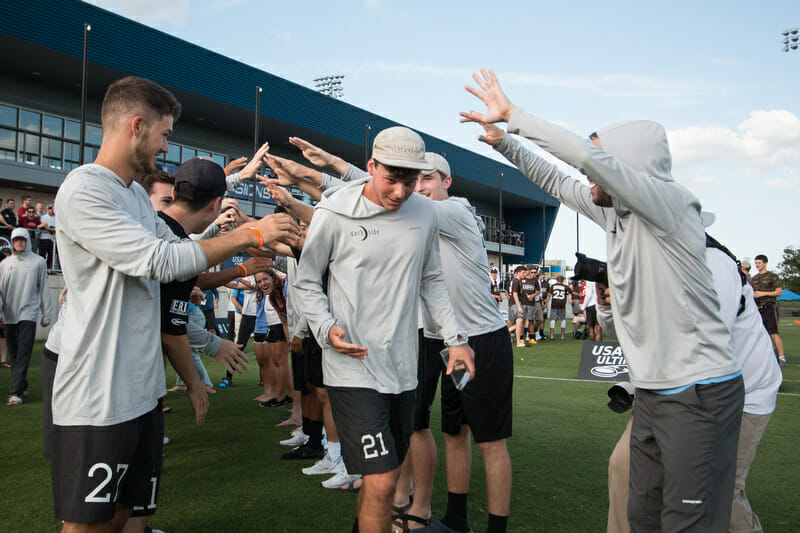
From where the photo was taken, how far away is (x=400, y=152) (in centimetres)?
283

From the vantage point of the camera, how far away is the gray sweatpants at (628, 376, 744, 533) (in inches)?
88.7

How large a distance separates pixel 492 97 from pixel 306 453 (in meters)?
4.17

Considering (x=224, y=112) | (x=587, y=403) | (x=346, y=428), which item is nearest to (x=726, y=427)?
(x=346, y=428)

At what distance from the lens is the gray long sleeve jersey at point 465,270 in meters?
3.83

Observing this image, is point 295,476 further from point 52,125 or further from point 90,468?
point 52,125

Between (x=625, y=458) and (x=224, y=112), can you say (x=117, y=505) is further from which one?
(x=224, y=112)

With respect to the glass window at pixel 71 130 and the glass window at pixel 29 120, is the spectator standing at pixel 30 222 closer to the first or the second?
the glass window at pixel 29 120

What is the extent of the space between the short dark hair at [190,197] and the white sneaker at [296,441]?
11.4ft

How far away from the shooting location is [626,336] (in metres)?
2.53

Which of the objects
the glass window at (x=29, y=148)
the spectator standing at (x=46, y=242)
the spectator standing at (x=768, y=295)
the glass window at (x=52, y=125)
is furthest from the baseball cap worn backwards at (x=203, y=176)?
the glass window at (x=52, y=125)

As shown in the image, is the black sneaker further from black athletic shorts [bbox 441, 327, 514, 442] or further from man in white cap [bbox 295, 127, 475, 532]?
man in white cap [bbox 295, 127, 475, 532]

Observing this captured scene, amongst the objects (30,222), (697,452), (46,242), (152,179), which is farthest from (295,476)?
(46,242)

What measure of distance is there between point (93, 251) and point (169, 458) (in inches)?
156

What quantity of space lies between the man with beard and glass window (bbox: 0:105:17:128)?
2423 cm
